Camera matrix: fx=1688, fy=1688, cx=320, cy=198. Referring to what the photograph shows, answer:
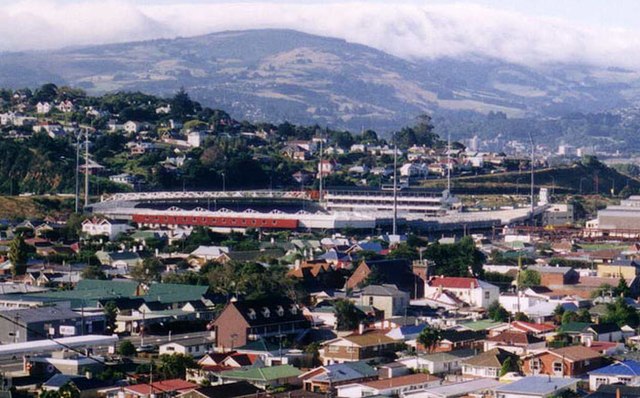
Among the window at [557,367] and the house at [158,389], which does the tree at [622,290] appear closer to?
the window at [557,367]

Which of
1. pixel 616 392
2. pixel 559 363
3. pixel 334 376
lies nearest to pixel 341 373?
pixel 334 376

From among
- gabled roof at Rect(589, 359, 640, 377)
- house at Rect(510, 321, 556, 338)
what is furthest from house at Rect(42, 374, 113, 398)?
house at Rect(510, 321, 556, 338)

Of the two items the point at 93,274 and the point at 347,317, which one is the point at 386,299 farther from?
the point at 93,274

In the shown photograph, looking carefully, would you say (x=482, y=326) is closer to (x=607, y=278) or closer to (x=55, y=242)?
(x=607, y=278)

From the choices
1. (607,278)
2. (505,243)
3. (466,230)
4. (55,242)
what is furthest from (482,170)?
(607,278)

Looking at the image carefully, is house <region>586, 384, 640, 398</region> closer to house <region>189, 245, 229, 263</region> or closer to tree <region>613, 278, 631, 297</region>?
tree <region>613, 278, 631, 297</region>

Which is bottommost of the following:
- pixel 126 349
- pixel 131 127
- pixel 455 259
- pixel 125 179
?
pixel 126 349

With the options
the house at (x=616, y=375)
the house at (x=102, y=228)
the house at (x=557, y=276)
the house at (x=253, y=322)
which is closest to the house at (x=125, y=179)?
the house at (x=102, y=228)
